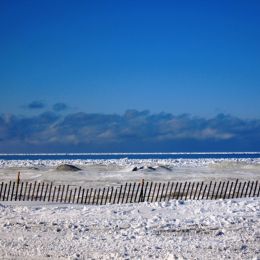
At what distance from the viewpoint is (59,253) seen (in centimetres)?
1070

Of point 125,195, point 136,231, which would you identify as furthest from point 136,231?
point 125,195

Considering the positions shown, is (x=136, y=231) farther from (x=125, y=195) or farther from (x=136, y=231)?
(x=125, y=195)

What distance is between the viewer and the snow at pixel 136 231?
10.7 metres

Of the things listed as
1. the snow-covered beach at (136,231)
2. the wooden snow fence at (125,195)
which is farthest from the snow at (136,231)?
the wooden snow fence at (125,195)

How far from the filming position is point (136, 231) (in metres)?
13.0

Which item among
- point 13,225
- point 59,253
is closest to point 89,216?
point 13,225

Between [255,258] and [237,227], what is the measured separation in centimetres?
373

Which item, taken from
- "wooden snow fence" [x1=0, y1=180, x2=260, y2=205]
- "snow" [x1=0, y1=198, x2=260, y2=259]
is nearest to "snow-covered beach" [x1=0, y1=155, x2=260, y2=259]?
"snow" [x1=0, y1=198, x2=260, y2=259]

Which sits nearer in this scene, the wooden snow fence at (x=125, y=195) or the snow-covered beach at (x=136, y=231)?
the snow-covered beach at (x=136, y=231)

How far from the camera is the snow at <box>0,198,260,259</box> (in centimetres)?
1073

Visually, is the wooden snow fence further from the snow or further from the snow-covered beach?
the snow

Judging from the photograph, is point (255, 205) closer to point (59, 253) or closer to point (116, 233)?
point (116, 233)

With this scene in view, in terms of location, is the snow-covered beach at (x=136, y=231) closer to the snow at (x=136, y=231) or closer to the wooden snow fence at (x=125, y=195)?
the snow at (x=136, y=231)

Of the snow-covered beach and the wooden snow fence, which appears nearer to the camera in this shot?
the snow-covered beach
